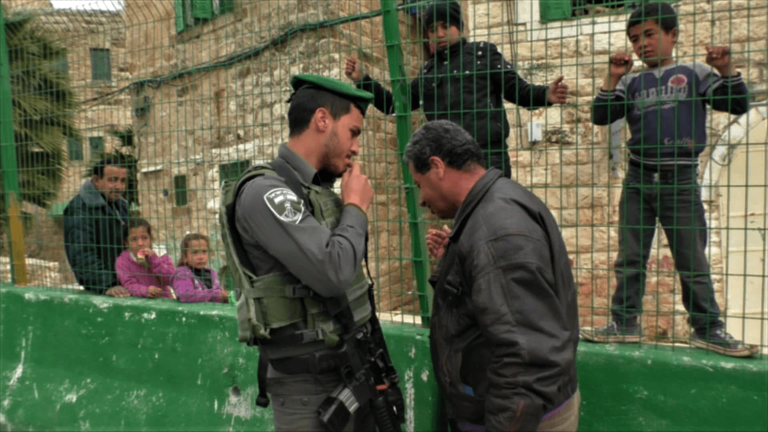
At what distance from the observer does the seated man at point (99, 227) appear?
15.3 feet

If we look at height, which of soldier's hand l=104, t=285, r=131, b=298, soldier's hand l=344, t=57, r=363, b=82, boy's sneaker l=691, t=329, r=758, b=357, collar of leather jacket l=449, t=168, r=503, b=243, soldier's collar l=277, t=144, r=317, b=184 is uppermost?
soldier's hand l=344, t=57, r=363, b=82

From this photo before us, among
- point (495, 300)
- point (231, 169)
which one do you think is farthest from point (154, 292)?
point (495, 300)

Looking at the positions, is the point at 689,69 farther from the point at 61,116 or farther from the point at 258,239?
the point at 61,116

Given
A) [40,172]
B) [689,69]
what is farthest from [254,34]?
Answer: [689,69]

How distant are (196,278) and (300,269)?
7.45ft

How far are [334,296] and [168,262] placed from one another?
253 centimetres

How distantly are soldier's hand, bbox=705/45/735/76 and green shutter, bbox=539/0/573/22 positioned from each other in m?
0.75

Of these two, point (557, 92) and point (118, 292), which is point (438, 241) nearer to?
point (557, 92)

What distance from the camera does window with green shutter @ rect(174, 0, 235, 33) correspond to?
442 cm

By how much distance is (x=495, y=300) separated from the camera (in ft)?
6.94

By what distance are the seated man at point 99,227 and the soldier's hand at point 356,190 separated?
2.63 metres

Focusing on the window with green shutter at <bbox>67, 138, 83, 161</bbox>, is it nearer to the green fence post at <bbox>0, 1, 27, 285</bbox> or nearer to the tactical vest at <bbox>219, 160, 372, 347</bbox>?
the green fence post at <bbox>0, 1, 27, 285</bbox>

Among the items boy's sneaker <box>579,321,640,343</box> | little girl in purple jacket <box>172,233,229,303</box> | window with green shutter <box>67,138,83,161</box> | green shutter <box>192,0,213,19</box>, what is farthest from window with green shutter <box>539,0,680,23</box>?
window with green shutter <box>67,138,83,161</box>

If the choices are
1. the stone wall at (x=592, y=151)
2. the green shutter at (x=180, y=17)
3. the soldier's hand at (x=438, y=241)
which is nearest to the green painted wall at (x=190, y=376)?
the stone wall at (x=592, y=151)
